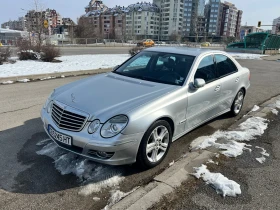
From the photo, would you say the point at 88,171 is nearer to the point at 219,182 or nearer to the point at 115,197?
the point at 115,197

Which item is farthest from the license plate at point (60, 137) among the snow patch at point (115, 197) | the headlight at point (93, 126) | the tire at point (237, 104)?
the tire at point (237, 104)

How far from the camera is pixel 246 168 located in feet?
11.3

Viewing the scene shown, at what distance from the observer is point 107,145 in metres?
2.82

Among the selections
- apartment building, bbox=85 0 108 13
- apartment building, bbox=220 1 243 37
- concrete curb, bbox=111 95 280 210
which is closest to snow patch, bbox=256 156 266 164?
concrete curb, bbox=111 95 280 210

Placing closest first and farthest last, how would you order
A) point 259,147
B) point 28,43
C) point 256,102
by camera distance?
point 259,147 < point 256,102 < point 28,43

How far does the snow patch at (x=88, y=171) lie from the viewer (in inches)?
116

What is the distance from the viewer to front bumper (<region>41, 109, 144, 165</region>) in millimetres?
2834

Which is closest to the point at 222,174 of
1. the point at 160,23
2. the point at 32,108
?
the point at 32,108

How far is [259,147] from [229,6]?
153 metres

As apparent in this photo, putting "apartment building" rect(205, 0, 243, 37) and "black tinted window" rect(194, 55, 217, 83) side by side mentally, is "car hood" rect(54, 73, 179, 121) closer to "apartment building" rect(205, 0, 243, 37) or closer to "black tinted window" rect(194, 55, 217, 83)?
"black tinted window" rect(194, 55, 217, 83)

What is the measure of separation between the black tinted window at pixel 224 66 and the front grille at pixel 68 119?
2.90 m

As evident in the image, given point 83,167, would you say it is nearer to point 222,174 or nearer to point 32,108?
point 222,174

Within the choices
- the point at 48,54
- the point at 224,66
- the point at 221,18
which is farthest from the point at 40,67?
the point at 221,18

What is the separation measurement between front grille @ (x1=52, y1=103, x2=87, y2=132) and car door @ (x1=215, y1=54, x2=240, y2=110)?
287 cm
